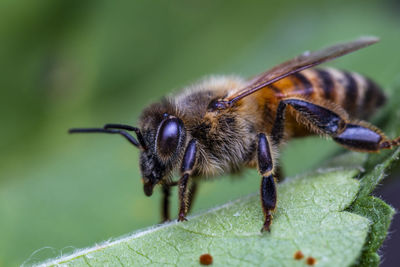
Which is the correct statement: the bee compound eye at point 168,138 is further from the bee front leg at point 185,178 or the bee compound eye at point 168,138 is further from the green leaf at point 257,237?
the green leaf at point 257,237

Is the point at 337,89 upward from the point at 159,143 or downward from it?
upward

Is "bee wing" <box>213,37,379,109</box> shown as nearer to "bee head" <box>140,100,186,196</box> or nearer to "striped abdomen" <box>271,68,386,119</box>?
"striped abdomen" <box>271,68,386,119</box>

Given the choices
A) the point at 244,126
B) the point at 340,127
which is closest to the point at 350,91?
the point at 340,127

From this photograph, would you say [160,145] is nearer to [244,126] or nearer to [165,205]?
[244,126]

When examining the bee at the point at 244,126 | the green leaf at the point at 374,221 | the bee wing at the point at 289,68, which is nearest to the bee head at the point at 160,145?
the bee at the point at 244,126

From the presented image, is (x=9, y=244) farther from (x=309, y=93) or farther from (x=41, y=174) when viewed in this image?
(x=309, y=93)

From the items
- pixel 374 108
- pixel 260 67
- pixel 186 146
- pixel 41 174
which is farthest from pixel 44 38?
pixel 374 108
